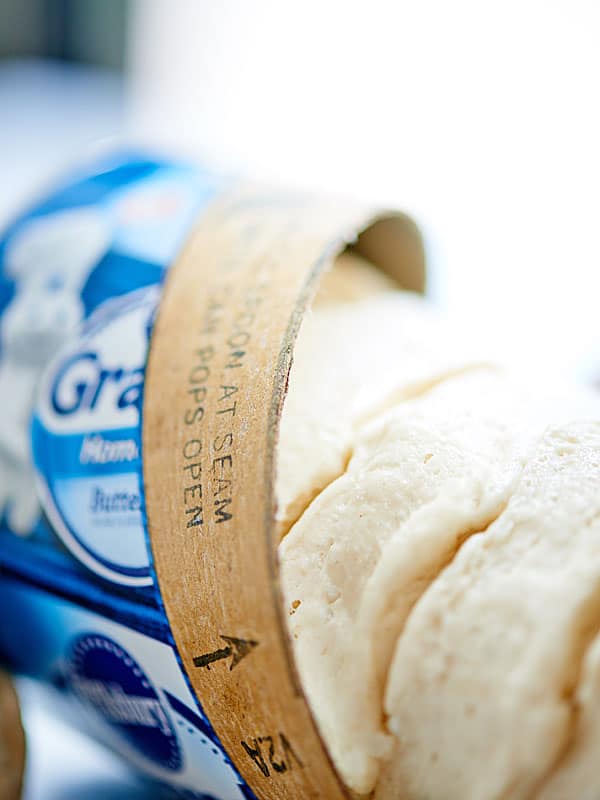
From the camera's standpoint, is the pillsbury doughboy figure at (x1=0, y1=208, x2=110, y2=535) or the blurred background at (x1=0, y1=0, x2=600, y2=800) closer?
the pillsbury doughboy figure at (x1=0, y1=208, x2=110, y2=535)

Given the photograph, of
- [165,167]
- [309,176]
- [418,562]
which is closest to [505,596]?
[418,562]

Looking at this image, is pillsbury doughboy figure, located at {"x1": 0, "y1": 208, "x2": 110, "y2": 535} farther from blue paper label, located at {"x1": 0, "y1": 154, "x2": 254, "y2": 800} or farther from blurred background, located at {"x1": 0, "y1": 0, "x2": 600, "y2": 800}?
blurred background, located at {"x1": 0, "y1": 0, "x2": 600, "y2": 800}

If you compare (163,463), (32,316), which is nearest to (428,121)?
(32,316)

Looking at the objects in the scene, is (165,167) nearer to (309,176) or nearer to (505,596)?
(505,596)

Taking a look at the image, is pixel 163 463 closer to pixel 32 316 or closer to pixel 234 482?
pixel 234 482

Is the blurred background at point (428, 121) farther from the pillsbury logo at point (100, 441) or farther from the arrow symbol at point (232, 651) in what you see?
the arrow symbol at point (232, 651)

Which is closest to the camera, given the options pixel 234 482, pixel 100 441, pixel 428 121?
pixel 234 482

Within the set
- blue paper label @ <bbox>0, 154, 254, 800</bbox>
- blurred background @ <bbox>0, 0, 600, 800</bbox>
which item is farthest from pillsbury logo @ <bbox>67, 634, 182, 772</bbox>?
blurred background @ <bbox>0, 0, 600, 800</bbox>
